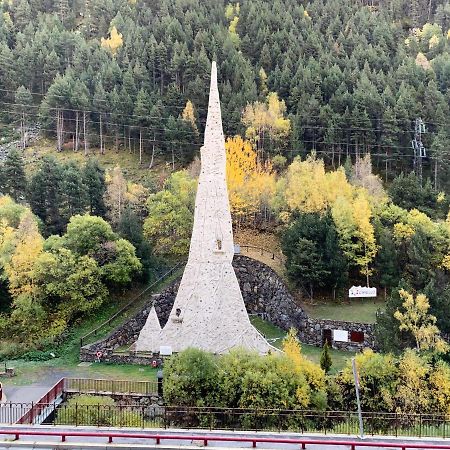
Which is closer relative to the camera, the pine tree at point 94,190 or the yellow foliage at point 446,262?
the yellow foliage at point 446,262

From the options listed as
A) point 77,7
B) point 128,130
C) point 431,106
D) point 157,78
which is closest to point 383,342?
point 431,106

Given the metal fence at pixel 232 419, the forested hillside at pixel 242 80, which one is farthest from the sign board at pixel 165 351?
the forested hillside at pixel 242 80

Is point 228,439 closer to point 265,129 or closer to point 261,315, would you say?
point 261,315

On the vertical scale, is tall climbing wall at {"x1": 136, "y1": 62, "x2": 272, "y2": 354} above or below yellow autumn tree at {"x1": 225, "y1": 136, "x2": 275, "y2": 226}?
below

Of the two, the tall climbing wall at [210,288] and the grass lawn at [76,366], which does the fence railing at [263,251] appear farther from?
the tall climbing wall at [210,288]

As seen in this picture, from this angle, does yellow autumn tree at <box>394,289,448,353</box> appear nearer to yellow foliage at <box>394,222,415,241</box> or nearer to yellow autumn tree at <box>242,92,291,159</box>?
yellow foliage at <box>394,222,415,241</box>

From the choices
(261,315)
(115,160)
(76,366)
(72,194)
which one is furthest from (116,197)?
(76,366)

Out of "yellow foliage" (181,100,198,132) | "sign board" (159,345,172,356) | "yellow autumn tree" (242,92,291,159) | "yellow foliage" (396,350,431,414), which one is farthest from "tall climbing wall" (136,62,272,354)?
"yellow foliage" (181,100,198,132)
